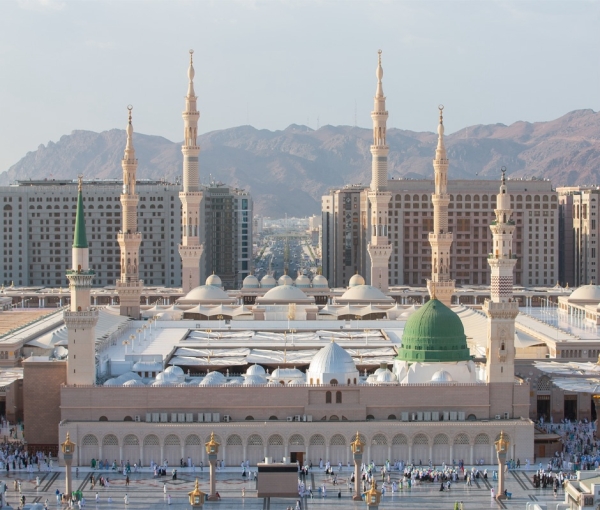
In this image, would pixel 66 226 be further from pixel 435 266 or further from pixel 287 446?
pixel 287 446

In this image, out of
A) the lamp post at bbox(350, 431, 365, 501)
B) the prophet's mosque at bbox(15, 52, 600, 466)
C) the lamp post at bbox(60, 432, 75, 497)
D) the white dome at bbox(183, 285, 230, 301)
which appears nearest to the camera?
the lamp post at bbox(350, 431, 365, 501)

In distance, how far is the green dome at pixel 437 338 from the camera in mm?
59500

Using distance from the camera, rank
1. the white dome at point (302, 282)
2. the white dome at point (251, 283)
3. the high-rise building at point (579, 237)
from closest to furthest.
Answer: the white dome at point (251, 283), the white dome at point (302, 282), the high-rise building at point (579, 237)

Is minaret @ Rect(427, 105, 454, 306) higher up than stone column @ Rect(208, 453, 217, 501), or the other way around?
minaret @ Rect(427, 105, 454, 306)

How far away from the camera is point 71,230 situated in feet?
433

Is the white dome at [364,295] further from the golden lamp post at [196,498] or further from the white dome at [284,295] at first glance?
the golden lamp post at [196,498]

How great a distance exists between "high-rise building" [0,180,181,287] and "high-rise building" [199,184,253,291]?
43.2 ft

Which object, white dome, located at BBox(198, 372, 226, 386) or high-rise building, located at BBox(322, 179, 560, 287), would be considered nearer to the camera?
white dome, located at BBox(198, 372, 226, 386)

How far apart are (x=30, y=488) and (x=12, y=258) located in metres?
82.5

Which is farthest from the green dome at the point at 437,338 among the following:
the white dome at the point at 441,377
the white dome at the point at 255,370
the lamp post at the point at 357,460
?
the lamp post at the point at 357,460

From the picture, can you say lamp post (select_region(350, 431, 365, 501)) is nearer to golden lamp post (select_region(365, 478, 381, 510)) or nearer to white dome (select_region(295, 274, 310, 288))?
golden lamp post (select_region(365, 478, 381, 510))

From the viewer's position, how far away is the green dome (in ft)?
195

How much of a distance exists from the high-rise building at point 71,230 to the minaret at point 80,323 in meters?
71.2

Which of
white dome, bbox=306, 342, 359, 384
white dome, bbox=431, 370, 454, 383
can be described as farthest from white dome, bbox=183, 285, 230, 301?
white dome, bbox=431, 370, 454, 383
